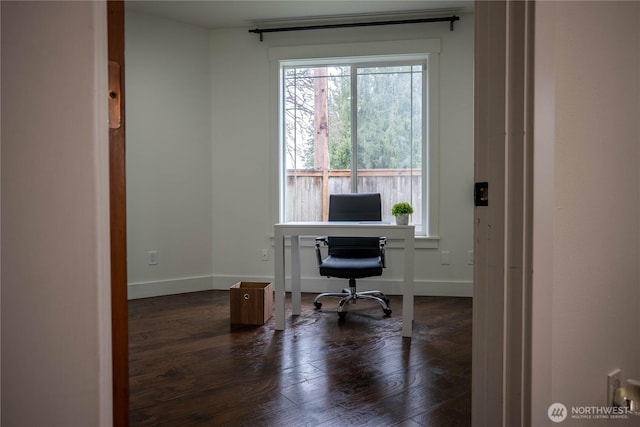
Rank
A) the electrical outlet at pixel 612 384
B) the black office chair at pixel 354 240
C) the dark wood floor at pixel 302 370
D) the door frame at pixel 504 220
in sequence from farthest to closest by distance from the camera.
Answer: the black office chair at pixel 354 240
the dark wood floor at pixel 302 370
the electrical outlet at pixel 612 384
the door frame at pixel 504 220

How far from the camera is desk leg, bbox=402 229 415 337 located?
114 inches

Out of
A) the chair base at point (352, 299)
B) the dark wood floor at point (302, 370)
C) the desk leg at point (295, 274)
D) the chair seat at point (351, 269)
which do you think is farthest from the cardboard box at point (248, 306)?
the chair base at point (352, 299)

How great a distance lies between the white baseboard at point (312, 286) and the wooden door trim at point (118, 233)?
3407 millimetres

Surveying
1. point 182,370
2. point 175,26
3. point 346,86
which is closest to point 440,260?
point 346,86

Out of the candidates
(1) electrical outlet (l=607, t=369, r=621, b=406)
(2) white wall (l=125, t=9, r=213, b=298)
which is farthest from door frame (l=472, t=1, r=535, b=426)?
(2) white wall (l=125, t=9, r=213, b=298)

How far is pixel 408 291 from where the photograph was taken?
295cm

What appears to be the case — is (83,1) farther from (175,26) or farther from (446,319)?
(175,26)

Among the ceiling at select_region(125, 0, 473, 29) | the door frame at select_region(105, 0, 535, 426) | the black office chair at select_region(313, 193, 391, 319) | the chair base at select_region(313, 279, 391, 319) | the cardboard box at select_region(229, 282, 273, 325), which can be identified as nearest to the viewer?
the door frame at select_region(105, 0, 535, 426)

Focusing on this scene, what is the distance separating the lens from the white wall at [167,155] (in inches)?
157

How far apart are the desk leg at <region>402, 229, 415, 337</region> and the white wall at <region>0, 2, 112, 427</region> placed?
235cm

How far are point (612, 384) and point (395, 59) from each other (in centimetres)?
366

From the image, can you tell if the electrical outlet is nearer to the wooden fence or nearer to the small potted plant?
the small potted plant

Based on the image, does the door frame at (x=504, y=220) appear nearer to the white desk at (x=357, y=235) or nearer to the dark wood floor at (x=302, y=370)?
the dark wood floor at (x=302, y=370)

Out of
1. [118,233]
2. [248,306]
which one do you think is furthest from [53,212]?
[248,306]
